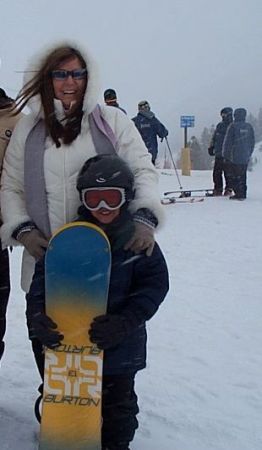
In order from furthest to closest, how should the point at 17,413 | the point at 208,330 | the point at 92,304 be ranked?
the point at 208,330 < the point at 17,413 < the point at 92,304

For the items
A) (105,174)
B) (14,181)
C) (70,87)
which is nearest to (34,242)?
(14,181)

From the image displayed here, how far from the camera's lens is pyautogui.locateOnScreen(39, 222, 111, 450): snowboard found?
225 cm

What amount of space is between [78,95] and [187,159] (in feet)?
57.1

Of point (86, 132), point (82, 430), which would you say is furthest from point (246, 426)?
point (86, 132)

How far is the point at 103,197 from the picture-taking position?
226 cm

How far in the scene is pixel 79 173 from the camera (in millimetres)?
2311

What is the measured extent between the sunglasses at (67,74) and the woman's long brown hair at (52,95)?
2 centimetres

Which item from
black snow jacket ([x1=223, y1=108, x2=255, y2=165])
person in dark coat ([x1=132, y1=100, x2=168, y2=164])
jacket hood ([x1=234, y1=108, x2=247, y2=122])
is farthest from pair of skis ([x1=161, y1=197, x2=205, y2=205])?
jacket hood ([x1=234, y1=108, x2=247, y2=122])

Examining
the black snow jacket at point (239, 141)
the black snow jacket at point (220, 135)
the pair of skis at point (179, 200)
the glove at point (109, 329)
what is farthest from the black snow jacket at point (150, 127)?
Result: the glove at point (109, 329)

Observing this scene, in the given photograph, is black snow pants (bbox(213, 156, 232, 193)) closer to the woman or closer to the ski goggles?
the woman

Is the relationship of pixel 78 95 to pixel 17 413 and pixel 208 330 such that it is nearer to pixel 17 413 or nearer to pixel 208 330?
pixel 17 413

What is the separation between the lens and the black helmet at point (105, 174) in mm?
2230

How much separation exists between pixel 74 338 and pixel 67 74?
3.55 ft

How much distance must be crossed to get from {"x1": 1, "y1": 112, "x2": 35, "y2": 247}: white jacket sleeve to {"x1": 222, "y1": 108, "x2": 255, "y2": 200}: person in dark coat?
31.2 feet
